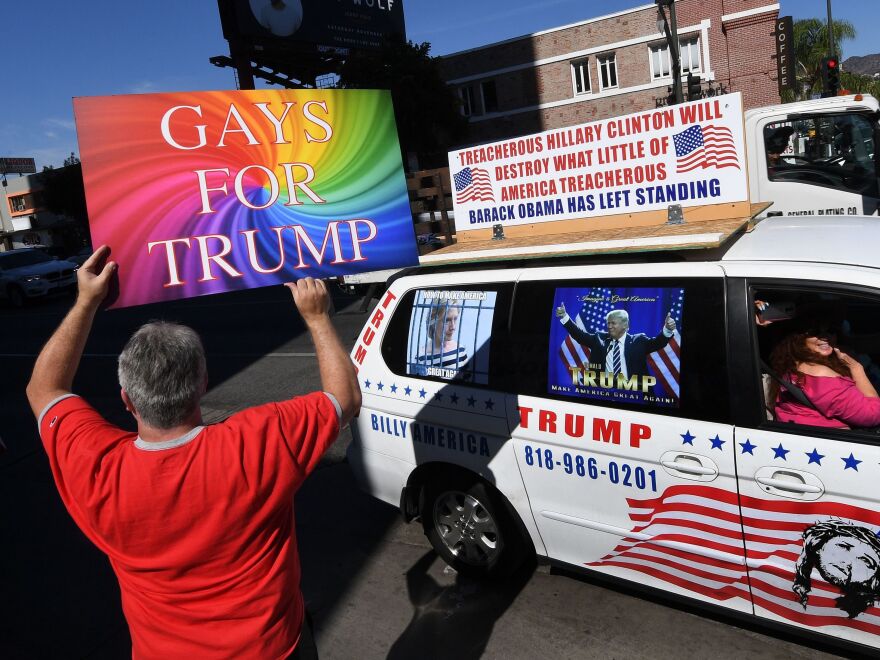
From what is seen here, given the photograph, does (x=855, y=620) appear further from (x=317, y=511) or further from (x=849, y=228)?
(x=317, y=511)

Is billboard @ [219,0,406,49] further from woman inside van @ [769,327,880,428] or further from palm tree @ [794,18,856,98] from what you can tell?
woman inside van @ [769,327,880,428]

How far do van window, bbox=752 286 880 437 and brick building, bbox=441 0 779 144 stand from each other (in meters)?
31.8

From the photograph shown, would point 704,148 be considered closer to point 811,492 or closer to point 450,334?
point 450,334

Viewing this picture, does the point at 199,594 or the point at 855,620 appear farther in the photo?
the point at 855,620

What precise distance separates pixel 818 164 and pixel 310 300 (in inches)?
351

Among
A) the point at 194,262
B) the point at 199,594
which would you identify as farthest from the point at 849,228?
the point at 199,594

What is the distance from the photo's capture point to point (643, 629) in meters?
3.44

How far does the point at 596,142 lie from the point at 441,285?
4.30 ft

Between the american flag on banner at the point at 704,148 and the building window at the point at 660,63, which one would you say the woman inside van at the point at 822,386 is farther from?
the building window at the point at 660,63

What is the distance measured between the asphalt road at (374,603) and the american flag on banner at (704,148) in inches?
92.3

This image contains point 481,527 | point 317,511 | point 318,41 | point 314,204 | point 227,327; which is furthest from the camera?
point 318,41

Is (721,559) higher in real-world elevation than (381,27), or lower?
lower

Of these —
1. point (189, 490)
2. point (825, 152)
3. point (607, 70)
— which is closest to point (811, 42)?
point (607, 70)

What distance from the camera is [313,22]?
3872 centimetres
